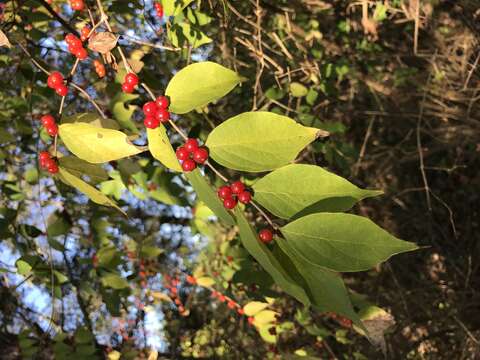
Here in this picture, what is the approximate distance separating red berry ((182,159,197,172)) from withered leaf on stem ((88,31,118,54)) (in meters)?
0.28

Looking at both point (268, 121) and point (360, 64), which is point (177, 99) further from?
point (360, 64)

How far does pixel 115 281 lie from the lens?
1.98 meters

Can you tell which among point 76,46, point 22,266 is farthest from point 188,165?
point 22,266

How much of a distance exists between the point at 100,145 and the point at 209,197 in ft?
0.83

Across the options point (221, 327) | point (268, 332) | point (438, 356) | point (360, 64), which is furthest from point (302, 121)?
point (221, 327)

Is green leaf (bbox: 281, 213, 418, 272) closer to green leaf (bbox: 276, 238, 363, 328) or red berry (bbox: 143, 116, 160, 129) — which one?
green leaf (bbox: 276, 238, 363, 328)

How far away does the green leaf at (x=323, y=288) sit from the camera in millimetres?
739

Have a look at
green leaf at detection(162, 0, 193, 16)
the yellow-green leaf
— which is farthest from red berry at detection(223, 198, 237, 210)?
the yellow-green leaf

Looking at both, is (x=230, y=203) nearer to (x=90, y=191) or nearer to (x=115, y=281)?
(x=90, y=191)

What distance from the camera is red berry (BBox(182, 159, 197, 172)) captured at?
0.88 metres

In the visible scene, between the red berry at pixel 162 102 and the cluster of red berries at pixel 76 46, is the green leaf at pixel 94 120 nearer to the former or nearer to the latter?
the cluster of red berries at pixel 76 46

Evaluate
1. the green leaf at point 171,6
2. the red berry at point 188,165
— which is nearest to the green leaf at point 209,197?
the red berry at point 188,165

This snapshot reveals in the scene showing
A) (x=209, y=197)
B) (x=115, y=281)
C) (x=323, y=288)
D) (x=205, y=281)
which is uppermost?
(x=209, y=197)

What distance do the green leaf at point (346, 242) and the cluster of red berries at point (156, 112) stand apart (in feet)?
1.14
